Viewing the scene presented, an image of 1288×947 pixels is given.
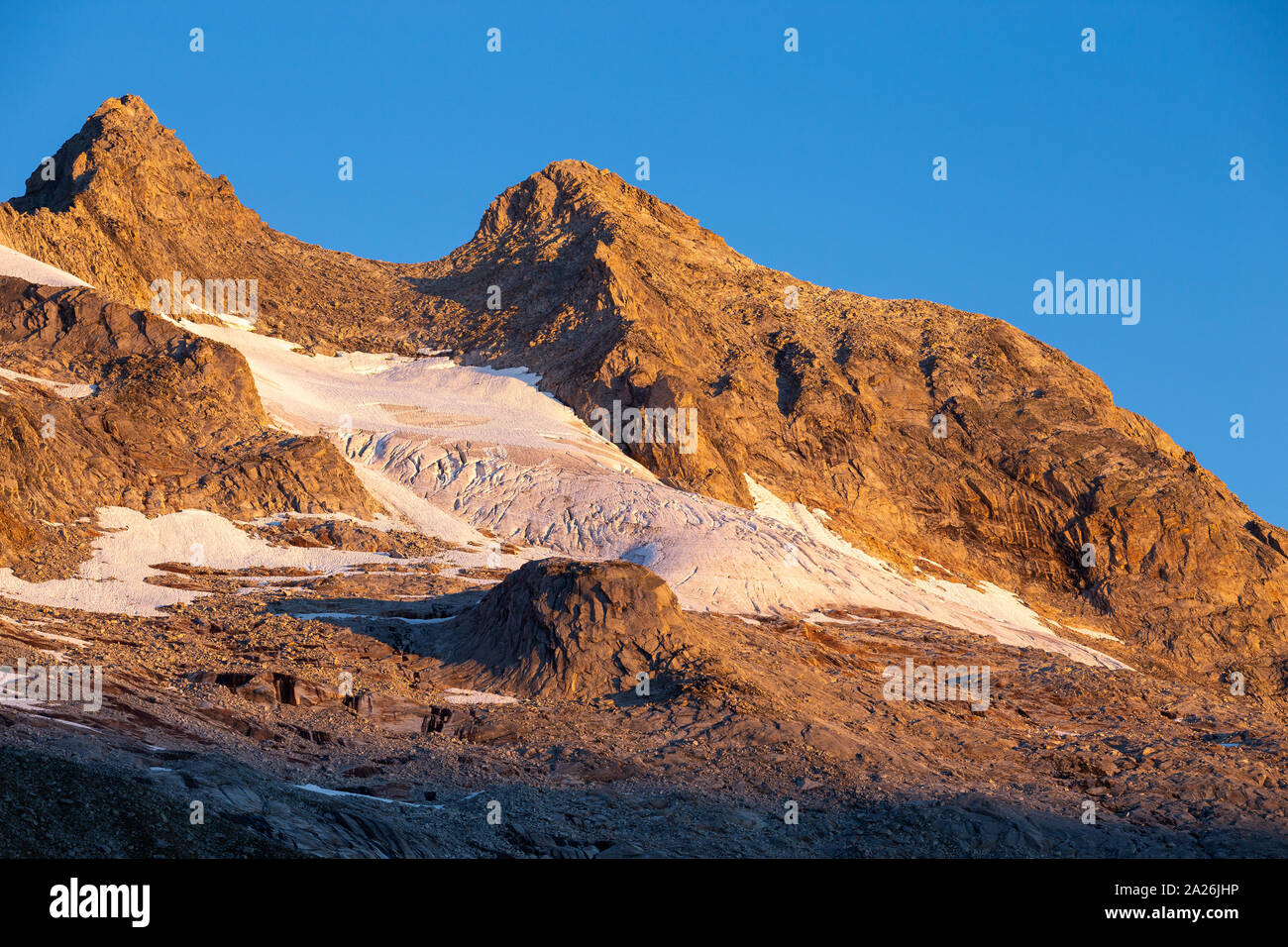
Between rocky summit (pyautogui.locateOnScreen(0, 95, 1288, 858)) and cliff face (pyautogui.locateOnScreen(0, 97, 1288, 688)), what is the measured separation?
276 mm

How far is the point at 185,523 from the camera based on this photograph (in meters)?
55.4

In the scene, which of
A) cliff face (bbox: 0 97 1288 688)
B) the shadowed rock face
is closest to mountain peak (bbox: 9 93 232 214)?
cliff face (bbox: 0 97 1288 688)

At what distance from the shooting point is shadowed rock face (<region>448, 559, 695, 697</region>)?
41.5 m

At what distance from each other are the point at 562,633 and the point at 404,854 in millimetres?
17161

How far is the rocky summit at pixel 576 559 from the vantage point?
31953 millimetres

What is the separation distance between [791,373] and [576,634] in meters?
50.7

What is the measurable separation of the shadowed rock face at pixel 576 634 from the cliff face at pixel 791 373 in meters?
33.5

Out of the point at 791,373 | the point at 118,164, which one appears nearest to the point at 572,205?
the point at 791,373

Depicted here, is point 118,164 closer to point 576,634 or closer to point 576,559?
point 576,559

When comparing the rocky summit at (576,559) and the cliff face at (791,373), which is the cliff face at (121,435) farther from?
the cliff face at (791,373)

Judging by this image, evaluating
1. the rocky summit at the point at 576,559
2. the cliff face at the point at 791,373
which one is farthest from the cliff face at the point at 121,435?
the cliff face at the point at 791,373
